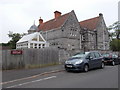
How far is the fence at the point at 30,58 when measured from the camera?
13.6 metres

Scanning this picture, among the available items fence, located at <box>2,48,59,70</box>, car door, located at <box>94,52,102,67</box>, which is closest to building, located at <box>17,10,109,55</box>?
fence, located at <box>2,48,59,70</box>

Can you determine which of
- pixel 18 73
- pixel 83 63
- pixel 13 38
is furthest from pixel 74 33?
pixel 18 73

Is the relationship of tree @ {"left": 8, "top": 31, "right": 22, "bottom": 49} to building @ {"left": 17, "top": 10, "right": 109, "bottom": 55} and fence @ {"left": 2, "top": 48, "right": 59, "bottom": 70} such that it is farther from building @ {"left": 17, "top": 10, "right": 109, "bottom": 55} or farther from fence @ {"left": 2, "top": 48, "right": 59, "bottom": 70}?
fence @ {"left": 2, "top": 48, "right": 59, "bottom": 70}

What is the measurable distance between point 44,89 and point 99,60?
8.49 metres

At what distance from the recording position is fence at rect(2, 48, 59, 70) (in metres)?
13.6

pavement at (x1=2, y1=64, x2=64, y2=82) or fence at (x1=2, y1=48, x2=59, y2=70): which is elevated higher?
fence at (x1=2, y1=48, x2=59, y2=70)

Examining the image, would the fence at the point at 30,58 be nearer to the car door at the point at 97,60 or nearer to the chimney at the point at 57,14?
the car door at the point at 97,60

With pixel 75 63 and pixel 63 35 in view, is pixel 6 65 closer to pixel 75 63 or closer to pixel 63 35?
pixel 75 63

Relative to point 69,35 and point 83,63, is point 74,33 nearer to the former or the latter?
point 69,35

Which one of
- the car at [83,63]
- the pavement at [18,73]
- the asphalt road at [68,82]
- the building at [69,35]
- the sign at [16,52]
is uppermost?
the building at [69,35]

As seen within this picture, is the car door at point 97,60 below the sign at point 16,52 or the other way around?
below

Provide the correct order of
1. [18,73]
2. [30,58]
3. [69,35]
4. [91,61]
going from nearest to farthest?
[18,73], [91,61], [30,58], [69,35]

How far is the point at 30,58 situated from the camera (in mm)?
14719

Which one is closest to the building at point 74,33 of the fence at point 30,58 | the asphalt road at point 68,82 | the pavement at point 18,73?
the fence at point 30,58
